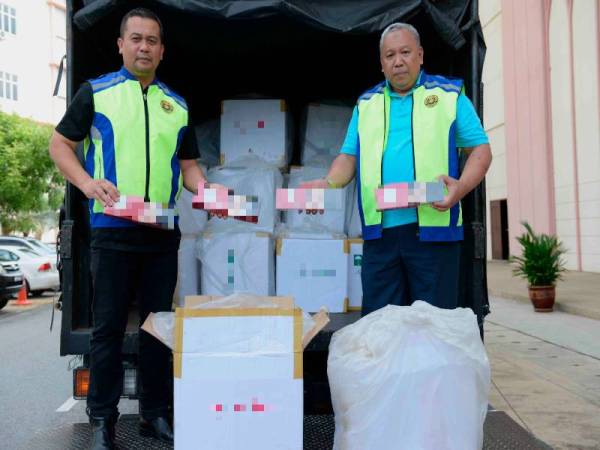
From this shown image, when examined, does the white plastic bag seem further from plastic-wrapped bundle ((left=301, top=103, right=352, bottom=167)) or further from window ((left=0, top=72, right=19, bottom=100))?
window ((left=0, top=72, right=19, bottom=100))

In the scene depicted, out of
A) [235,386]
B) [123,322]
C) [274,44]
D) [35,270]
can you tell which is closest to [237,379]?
[235,386]

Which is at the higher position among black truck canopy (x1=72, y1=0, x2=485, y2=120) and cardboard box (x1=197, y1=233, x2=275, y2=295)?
black truck canopy (x1=72, y1=0, x2=485, y2=120)

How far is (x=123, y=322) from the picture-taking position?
118 inches

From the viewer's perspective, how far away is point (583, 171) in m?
15.6

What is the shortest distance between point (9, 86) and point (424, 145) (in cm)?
3881

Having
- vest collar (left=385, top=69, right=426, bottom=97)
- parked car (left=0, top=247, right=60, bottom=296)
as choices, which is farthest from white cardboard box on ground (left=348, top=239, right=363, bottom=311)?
parked car (left=0, top=247, right=60, bottom=296)

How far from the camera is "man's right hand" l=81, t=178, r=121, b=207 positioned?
2.71 metres

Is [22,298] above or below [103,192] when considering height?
below

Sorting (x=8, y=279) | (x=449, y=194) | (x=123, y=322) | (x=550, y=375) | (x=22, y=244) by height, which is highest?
(x=449, y=194)

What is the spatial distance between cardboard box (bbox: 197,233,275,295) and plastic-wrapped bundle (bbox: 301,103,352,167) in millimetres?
1041

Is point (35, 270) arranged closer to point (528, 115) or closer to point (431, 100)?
point (431, 100)

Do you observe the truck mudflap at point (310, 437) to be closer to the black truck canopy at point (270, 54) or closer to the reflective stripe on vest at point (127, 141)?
the black truck canopy at point (270, 54)

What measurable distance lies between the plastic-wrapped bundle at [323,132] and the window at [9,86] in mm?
35982

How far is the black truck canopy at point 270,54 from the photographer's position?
10.5ft
